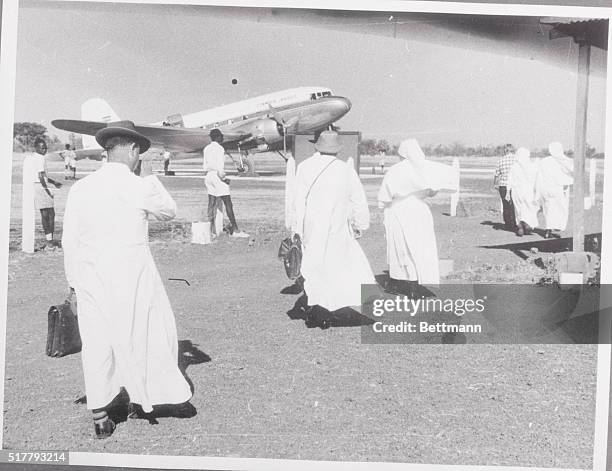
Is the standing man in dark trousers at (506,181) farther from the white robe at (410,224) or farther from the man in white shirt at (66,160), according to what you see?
the man in white shirt at (66,160)

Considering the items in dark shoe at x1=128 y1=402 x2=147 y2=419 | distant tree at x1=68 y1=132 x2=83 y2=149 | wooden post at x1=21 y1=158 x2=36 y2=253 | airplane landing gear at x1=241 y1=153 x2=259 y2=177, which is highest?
distant tree at x1=68 y1=132 x2=83 y2=149

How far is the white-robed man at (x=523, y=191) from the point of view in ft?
13.0

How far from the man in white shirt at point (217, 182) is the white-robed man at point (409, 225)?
887 mm

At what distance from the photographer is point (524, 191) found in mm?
4066

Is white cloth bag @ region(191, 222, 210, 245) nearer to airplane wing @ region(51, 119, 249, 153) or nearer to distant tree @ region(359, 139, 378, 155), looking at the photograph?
airplane wing @ region(51, 119, 249, 153)

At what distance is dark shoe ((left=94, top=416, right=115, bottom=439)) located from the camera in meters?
3.79

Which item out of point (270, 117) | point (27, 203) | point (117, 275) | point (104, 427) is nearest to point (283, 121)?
point (270, 117)

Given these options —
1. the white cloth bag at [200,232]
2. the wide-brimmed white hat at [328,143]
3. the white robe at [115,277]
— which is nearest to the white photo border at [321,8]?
the white robe at [115,277]

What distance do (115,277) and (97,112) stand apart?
993 millimetres

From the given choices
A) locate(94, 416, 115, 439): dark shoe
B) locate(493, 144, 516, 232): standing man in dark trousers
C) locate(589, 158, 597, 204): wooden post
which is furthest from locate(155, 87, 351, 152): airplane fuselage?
locate(94, 416, 115, 439): dark shoe

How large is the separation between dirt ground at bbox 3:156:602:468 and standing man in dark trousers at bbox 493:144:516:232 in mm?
60

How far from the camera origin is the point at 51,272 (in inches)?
156

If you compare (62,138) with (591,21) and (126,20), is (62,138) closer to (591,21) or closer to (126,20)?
(126,20)

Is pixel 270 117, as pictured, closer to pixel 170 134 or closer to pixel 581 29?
pixel 170 134
